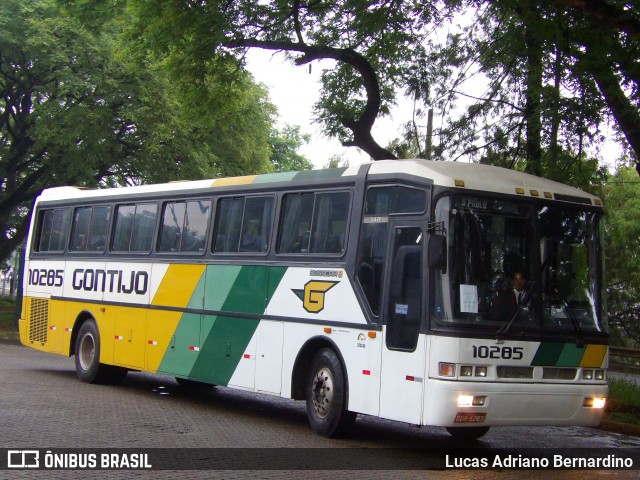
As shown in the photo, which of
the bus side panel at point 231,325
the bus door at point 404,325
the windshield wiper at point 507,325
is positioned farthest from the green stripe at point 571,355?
the bus side panel at point 231,325

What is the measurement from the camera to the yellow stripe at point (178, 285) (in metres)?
14.8

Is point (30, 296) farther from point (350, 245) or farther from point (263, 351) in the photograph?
point (350, 245)

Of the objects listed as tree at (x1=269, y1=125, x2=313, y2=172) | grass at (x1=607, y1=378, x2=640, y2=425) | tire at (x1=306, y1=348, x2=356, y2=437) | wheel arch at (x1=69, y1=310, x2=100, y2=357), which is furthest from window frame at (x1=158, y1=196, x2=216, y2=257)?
tree at (x1=269, y1=125, x2=313, y2=172)

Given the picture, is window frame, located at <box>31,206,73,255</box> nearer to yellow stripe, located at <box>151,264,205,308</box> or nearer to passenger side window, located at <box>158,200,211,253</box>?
passenger side window, located at <box>158,200,211,253</box>

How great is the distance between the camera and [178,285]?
15102mm

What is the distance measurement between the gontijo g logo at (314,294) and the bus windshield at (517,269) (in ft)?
6.81

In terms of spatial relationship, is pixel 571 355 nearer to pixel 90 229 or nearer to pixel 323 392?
pixel 323 392

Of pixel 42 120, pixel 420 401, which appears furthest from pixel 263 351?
pixel 42 120

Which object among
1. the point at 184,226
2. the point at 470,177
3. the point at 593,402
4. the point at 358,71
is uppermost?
the point at 358,71

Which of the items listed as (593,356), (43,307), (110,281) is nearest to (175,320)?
(110,281)

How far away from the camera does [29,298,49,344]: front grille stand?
61.7ft

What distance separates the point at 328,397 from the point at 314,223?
236 centimetres

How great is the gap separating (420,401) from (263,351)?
11.2ft

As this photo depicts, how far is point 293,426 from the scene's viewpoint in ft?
42.5
